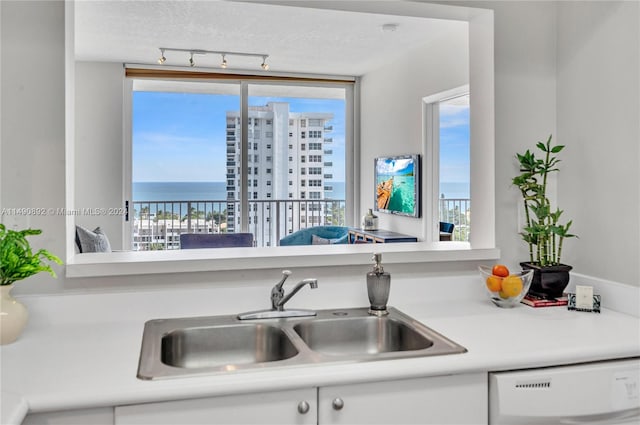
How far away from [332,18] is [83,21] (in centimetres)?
199

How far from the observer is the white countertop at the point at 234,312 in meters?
1.16

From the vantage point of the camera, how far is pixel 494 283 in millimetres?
1868

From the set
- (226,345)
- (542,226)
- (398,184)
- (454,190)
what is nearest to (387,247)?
(542,226)

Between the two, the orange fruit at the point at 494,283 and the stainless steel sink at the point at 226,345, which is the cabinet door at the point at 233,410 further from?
the orange fruit at the point at 494,283

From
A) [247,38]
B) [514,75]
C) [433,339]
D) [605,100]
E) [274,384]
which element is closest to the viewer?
[274,384]

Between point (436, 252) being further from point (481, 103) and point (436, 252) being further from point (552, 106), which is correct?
point (552, 106)

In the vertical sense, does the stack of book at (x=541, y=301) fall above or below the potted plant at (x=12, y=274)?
below

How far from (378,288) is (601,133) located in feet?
3.32

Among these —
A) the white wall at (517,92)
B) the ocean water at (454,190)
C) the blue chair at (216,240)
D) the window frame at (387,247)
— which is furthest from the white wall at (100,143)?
the white wall at (517,92)

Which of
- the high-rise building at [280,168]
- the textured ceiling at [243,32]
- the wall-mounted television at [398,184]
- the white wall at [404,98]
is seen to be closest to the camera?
the textured ceiling at [243,32]

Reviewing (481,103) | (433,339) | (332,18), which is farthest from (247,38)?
(433,339)

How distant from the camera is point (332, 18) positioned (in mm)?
3936

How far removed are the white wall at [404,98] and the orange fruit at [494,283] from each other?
8.32 feet

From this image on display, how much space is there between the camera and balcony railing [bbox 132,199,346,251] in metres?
5.95
